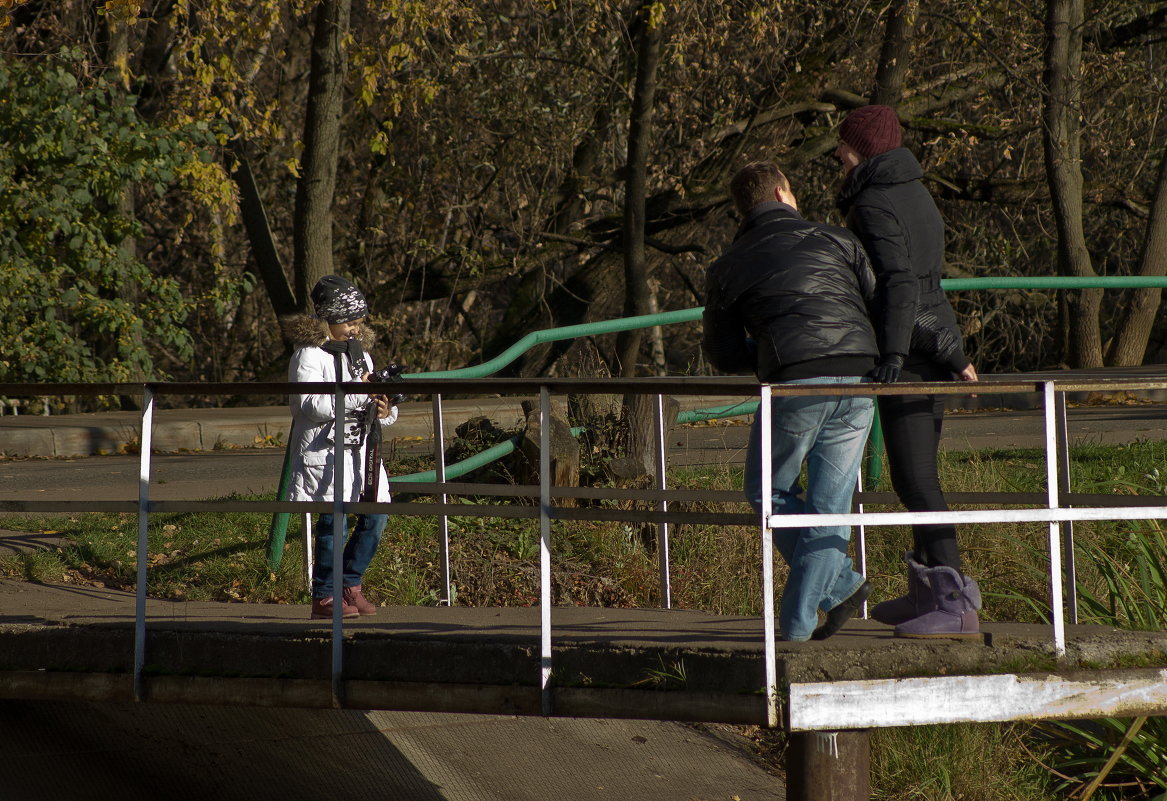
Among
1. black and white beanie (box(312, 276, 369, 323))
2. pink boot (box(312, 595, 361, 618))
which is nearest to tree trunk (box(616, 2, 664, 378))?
black and white beanie (box(312, 276, 369, 323))

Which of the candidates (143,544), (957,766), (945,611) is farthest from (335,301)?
(957,766)

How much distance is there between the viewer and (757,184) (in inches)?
157

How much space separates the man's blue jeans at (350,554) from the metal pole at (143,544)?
0.65 m

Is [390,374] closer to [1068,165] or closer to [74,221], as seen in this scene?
[74,221]

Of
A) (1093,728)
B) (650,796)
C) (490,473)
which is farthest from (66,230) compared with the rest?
(1093,728)

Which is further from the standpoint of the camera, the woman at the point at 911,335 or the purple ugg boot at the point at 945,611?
the purple ugg boot at the point at 945,611

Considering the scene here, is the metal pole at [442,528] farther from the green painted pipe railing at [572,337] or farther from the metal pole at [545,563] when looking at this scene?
the metal pole at [545,563]

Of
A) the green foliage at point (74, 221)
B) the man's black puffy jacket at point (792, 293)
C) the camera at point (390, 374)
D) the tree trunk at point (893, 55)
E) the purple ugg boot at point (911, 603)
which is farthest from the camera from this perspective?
the tree trunk at point (893, 55)

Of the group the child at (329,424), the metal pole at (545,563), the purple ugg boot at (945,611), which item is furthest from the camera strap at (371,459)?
the purple ugg boot at (945,611)

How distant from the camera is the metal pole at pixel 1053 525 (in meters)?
3.96

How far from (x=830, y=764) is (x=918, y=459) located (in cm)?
99

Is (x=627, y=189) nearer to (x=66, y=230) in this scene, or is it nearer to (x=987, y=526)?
(x=66, y=230)

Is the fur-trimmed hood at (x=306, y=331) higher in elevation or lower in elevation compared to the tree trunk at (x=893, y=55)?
lower

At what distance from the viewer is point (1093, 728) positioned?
602cm
